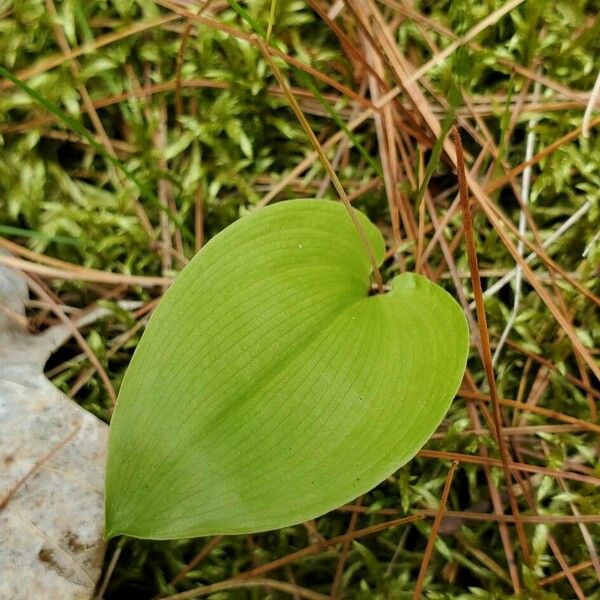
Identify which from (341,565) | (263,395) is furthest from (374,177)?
(341,565)

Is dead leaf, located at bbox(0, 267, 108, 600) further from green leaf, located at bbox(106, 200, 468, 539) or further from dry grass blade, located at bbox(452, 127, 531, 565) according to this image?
dry grass blade, located at bbox(452, 127, 531, 565)

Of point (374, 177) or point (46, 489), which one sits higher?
point (374, 177)

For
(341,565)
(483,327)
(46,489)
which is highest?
(483,327)

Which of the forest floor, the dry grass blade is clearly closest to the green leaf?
the dry grass blade

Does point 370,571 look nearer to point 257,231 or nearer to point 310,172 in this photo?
point 257,231

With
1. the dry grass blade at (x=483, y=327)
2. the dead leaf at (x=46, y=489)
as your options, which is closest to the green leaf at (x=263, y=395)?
the dry grass blade at (x=483, y=327)

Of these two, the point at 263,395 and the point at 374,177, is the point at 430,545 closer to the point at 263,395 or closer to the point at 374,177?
the point at 263,395

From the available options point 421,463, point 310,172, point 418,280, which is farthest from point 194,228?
point 421,463
